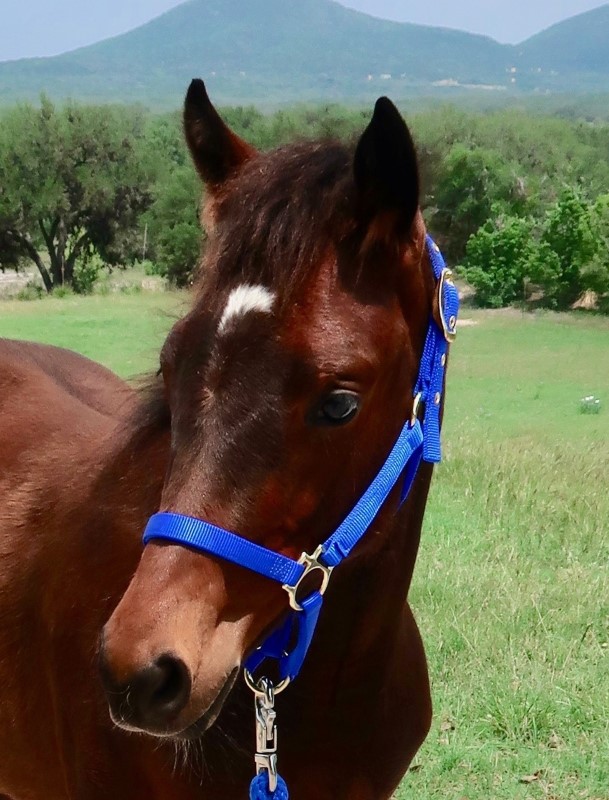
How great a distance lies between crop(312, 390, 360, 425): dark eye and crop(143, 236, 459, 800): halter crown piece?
0.20 meters

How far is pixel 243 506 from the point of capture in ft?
5.34

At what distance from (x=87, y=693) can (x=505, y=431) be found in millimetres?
11159

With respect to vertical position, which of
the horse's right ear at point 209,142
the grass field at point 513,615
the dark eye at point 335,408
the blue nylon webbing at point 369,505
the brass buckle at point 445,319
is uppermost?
the horse's right ear at point 209,142

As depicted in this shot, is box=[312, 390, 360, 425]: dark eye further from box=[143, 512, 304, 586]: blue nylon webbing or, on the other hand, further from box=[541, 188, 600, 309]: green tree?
box=[541, 188, 600, 309]: green tree

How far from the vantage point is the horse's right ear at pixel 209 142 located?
2.14 metres

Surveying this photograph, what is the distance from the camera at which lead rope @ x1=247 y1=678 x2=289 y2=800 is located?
1.91 m

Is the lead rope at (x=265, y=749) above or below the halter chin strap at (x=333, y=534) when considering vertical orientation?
below

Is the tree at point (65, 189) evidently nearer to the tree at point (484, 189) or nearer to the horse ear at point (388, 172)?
the tree at point (484, 189)

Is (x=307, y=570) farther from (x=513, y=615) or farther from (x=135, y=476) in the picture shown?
(x=513, y=615)

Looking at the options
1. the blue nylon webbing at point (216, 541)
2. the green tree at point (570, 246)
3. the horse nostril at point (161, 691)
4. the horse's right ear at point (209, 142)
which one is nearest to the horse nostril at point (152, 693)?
the horse nostril at point (161, 691)

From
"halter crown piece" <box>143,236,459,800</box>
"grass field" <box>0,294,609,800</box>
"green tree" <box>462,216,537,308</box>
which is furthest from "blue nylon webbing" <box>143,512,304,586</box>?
"green tree" <box>462,216,537,308</box>

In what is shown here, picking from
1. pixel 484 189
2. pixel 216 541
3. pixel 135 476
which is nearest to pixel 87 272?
pixel 484 189

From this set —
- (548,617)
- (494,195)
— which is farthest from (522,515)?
(494,195)

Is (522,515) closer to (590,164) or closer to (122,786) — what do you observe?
(122,786)
